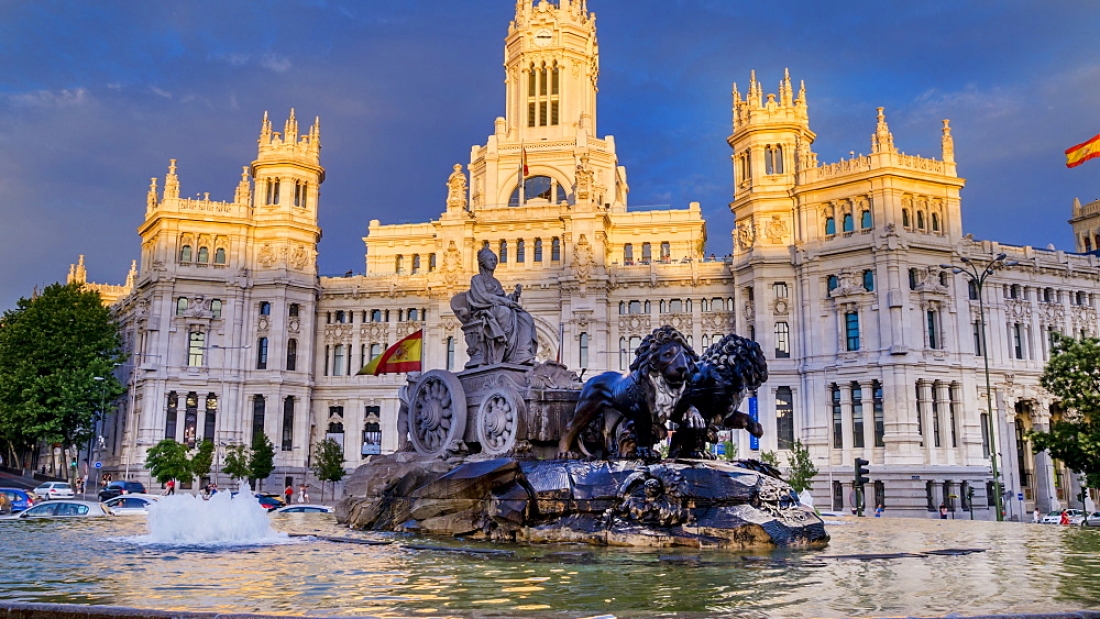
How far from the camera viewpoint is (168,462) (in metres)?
62.2

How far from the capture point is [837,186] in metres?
66.4

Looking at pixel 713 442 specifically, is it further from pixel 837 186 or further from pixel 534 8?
pixel 534 8

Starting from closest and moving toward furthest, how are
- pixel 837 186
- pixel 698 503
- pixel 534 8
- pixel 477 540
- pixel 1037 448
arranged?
1. pixel 698 503
2. pixel 477 540
3. pixel 1037 448
4. pixel 837 186
5. pixel 534 8

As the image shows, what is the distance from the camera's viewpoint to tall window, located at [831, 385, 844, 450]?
6316cm

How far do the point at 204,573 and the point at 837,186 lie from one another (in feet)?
205

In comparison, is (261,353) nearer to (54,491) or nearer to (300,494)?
(300,494)

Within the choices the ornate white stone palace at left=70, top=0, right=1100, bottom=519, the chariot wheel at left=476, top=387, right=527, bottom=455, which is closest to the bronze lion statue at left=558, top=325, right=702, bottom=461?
the chariot wheel at left=476, top=387, right=527, bottom=455

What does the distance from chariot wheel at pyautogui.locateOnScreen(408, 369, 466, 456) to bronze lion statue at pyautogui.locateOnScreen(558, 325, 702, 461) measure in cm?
423

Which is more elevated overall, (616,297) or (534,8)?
(534,8)

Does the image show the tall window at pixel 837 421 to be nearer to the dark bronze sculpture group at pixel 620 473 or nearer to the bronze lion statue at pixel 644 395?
the dark bronze sculpture group at pixel 620 473

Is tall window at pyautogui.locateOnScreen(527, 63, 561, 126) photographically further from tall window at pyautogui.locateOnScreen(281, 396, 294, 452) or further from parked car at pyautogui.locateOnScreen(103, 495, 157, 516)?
parked car at pyautogui.locateOnScreen(103, 495, 157, 516)

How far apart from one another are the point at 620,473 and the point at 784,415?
178 ft

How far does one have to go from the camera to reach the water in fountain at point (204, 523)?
1584 centimetres

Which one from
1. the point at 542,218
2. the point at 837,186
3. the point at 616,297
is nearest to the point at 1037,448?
the point at 837,186
